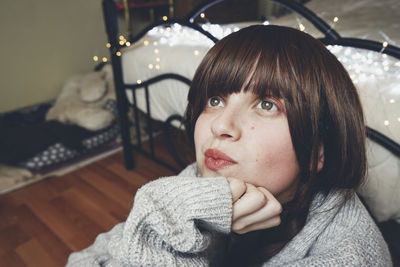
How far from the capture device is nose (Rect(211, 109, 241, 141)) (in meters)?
0.53

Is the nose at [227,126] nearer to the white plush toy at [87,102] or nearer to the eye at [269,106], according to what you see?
the eye at [269,106]

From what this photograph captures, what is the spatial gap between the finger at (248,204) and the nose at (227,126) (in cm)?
11

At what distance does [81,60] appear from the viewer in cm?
267

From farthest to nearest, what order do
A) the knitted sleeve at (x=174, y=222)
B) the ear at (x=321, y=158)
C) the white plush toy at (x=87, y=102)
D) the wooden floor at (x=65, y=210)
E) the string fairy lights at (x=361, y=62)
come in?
1. the white plush toy at (x=87, y=102)
2. the wooden floor at (x=65, y=210)
3. the string fairy lights at (x=361, y=62)
4. the ear at (x=321, y=158)
5. the knitted sleeve at (x=174, y=222)

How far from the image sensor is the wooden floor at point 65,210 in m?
1.32

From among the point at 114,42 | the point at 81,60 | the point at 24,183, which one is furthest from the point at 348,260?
the point at 81,60

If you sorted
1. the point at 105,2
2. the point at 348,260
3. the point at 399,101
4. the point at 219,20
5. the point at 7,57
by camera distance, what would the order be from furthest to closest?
the point at 219,20
the point at 7,57
the point at 105,2
the point at 399,101
the point at 348,260

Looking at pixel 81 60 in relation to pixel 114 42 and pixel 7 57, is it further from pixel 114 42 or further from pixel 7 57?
pixel 114 42

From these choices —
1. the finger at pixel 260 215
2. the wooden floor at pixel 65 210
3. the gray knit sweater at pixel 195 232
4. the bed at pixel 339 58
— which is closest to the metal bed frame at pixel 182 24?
the bed at pixel 339 58

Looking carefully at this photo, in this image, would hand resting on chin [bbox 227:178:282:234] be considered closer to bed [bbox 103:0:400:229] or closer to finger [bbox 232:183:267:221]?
finger [bbox 232:183:267:221]

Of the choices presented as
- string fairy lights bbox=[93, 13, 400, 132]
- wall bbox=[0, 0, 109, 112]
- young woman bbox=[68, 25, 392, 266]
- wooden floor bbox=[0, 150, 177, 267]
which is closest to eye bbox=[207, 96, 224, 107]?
young woman bbox=[68, 25, 392, 266]

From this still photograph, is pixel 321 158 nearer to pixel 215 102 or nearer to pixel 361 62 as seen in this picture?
pixel 215 102

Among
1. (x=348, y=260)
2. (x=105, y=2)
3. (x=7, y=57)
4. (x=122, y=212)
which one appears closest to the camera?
(x=348, y=260)

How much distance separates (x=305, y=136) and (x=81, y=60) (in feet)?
8.50
